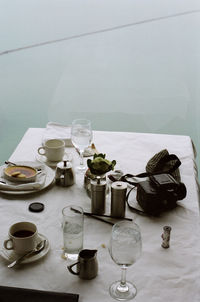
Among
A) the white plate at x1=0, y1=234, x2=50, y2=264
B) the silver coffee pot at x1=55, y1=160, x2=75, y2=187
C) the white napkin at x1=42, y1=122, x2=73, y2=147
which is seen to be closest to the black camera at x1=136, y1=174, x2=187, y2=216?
the silver coffee pot at x1=55, y1=160, x2=75, y2=187

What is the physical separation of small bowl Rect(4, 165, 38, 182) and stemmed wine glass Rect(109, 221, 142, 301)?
55 cm

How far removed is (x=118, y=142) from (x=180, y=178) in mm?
416

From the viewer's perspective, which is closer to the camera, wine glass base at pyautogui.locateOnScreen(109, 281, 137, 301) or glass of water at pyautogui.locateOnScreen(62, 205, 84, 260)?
wine glass base at pyautogui.locateOnScreen(109, 281, 137, 301)

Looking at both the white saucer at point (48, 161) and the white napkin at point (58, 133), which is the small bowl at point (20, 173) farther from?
the white napkin at point (58, 133)

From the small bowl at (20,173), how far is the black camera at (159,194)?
1.26 ft

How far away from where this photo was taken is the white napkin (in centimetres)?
176

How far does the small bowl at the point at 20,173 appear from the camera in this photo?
1.40m

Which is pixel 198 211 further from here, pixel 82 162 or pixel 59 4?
pixel 59 4

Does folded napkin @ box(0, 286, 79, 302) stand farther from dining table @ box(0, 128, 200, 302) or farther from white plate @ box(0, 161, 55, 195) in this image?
white plate @ box(0, 161, 55, 195)

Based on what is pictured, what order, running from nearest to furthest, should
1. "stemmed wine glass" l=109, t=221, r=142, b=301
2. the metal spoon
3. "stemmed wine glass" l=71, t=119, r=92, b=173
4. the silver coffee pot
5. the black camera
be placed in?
"stemmed wine glass" l=109, t=221, r=142, b=301 < the metal spoon < the black camera < the silver coffee pot < "stemmed wine glass" l=71, t=119, r=92, b=173

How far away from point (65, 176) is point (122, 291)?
0.54 meters

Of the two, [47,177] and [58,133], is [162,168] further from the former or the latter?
[58,133]

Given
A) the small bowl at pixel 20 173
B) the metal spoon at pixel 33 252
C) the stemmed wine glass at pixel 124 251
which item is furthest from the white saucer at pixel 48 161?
the stemmed wine glass at pixel 124 251

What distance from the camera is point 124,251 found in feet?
2.95
